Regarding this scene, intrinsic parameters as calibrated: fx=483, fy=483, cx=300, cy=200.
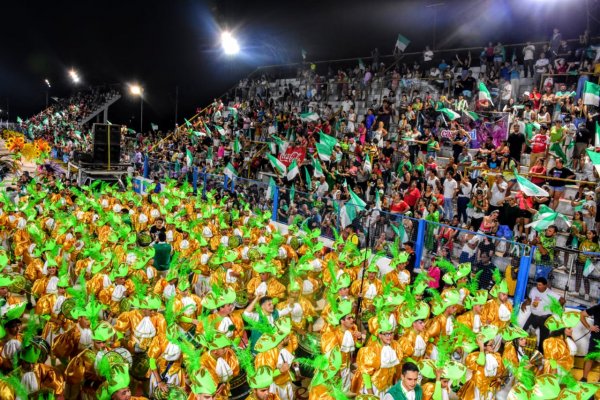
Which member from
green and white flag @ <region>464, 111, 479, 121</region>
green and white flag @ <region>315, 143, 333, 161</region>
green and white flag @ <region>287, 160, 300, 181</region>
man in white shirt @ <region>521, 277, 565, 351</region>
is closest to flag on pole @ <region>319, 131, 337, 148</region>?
green and white flag @ <region>315, 143, 333, 161</region>

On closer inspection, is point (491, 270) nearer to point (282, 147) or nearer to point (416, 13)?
point (282, 147)

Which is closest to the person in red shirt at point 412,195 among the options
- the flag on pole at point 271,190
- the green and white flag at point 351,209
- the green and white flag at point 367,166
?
the green and white flag at point 351,209

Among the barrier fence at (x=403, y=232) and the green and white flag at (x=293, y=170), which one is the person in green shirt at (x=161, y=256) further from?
the green and white flag at (x=293, y=170)

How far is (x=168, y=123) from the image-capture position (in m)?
29.3

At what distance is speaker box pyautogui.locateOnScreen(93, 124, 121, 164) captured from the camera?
16766 mm

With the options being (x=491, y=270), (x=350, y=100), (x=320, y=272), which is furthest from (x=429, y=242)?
(x=350, y=100)

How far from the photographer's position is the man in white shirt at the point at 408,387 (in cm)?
438

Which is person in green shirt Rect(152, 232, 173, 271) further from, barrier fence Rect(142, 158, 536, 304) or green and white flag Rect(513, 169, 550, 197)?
green and white flag Rect(513, 169, 550, 197)

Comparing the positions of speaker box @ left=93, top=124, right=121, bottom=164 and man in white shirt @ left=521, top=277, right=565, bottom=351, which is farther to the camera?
speaker box @ left=93, top=124, right=121, bottom=164

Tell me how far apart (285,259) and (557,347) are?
17.0 ft

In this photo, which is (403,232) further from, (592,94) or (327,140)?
(592,94)

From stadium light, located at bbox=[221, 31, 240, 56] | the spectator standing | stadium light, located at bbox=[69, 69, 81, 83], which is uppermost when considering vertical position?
stadium light, located at bbox=[69, 69, 81, 83]

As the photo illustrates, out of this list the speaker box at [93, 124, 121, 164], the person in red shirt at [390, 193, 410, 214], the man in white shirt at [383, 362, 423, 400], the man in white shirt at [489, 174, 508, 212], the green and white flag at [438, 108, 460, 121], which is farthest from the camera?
the speaker box at [93, 124, 121, 164]

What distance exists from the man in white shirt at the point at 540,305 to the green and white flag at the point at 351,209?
3669mm
